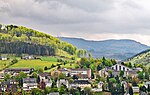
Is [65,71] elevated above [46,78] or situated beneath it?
elevated above

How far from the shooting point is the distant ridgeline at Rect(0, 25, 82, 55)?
133500mm

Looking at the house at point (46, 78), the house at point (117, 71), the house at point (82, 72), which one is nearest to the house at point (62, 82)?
the house at point (46, 78)

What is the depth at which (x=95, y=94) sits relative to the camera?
240 ft

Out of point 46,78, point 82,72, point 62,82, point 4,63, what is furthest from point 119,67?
point 4,63

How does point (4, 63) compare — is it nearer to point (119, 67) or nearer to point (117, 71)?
point (119, 67)

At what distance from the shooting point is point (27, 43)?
141 metres

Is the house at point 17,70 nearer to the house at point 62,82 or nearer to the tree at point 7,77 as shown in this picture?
the tree at point 7,77

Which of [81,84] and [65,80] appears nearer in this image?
[81,84]

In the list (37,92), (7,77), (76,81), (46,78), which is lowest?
(37,92)

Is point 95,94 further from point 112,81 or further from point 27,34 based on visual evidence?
point 27,34

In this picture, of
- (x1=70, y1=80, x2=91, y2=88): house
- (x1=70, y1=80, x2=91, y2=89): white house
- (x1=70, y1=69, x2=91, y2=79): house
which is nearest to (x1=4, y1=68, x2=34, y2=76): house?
(x1=70, y1=69, x2=91, y2=79): house

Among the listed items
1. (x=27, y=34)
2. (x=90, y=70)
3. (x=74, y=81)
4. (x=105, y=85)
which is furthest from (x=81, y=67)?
(x=27, y=34)

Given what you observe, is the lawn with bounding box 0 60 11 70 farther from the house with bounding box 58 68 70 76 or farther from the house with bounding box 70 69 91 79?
the house with bounding box 70 69 91 79

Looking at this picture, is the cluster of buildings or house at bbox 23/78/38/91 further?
the cluster of buildings
